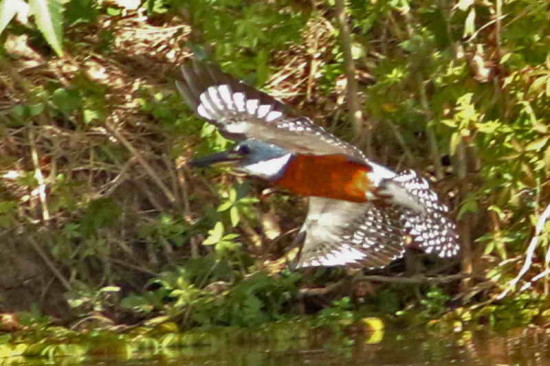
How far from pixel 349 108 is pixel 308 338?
1.07 metres

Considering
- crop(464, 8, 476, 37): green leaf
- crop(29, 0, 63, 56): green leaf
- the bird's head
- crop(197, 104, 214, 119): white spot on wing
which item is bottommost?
the bird's head

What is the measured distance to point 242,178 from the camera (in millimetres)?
5895

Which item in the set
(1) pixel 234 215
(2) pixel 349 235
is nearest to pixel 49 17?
(2) pixel 349 235

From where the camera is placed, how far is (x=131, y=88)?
6457 mm

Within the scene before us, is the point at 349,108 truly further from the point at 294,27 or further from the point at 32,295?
the point at 32,295

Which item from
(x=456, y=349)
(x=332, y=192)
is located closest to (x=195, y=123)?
(x=332, y=192)

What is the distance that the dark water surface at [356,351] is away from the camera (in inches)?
185

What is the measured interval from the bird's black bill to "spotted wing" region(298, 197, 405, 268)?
1.69ft

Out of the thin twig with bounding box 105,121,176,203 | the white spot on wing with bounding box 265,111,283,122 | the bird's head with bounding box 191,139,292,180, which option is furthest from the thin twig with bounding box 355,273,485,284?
the white spot on wing with bounding box 265,111,283,122

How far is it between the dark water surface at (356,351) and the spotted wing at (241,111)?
809 millimetres

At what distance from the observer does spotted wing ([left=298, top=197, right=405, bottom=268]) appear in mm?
4984

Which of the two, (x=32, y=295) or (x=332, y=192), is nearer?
Answer: (x=332, y=192)

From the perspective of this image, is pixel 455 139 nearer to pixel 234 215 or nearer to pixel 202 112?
pixel 234 215

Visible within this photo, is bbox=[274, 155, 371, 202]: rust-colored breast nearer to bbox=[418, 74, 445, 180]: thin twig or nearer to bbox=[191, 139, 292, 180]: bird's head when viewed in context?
bbox=[191, 139, 292, 180]: bird's head
